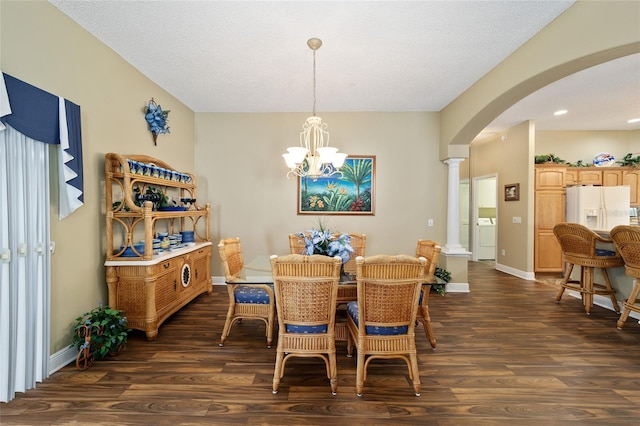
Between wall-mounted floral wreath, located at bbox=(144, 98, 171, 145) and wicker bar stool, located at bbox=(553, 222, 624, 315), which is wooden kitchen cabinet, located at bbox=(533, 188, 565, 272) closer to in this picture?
wicker bar stool, located at bbox=(553, 222, 624, 315)

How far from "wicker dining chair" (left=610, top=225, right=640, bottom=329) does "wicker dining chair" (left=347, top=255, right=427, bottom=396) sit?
271cm

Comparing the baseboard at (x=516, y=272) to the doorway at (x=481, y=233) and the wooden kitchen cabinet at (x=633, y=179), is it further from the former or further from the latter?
the wooden kitchen cabinet at (x=633, y=179)

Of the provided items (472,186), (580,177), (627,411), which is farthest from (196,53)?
(580,177)

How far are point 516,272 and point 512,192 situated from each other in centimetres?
159

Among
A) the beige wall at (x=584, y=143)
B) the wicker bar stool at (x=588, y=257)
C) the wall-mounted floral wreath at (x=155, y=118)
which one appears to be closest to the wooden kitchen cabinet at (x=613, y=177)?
the beige wall at (x=584, y=143)

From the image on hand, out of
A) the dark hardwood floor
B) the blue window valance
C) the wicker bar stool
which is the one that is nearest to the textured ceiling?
the blue window valance

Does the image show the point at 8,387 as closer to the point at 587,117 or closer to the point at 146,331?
the point at 146,331

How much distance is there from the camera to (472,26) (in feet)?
7.56

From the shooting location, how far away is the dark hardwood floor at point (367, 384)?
A: 1.72m

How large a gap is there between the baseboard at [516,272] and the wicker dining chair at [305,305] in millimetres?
4818

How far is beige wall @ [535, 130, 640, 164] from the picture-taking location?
5.55 metres

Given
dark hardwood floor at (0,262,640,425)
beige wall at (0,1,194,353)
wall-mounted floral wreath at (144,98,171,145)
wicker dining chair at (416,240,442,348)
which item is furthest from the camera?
wall-mounted floral wreath at (144,98,171,145)

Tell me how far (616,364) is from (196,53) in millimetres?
4824

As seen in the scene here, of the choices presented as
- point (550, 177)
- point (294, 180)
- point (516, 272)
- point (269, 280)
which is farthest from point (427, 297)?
point (550, 177)
